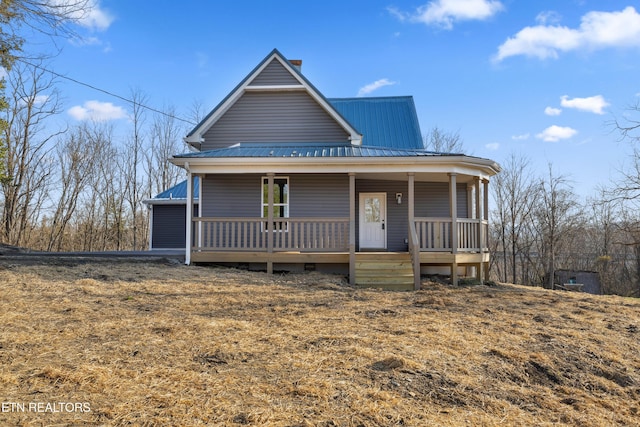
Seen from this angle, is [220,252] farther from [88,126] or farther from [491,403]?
[88,126]

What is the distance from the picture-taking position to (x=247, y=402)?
11.0ft

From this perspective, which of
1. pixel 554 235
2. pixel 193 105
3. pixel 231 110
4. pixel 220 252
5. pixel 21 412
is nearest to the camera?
pixel 21 412

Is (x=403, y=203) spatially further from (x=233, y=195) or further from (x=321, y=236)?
(x=233, y=195)

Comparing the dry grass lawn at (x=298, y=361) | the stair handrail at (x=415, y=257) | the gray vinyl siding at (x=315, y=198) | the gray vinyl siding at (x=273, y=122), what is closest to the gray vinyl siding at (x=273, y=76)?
the gray vinyl siding at (x=273, y=122)

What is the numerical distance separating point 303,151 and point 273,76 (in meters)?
3.53

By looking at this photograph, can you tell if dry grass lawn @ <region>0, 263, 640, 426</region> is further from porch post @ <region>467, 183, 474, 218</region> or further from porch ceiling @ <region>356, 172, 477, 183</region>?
porch post @ <region>467, 183, 474, 218</region>

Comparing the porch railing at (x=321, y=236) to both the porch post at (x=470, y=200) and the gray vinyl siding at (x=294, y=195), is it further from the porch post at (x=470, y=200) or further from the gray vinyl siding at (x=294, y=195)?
the gray vinyl siding at (x=294, y=195)

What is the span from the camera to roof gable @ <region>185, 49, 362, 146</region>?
46.9 ft

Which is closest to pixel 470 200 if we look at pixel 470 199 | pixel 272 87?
pixel 470 199

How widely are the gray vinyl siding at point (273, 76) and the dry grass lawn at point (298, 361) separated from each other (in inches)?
352

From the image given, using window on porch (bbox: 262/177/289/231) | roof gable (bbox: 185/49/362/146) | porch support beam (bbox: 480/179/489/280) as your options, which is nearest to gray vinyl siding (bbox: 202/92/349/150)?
roof gable (bbox: 185/49/362/146)

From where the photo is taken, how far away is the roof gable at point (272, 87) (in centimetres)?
1430

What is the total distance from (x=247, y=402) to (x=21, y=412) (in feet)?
5.33

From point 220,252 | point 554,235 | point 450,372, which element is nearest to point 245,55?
point 220,252
